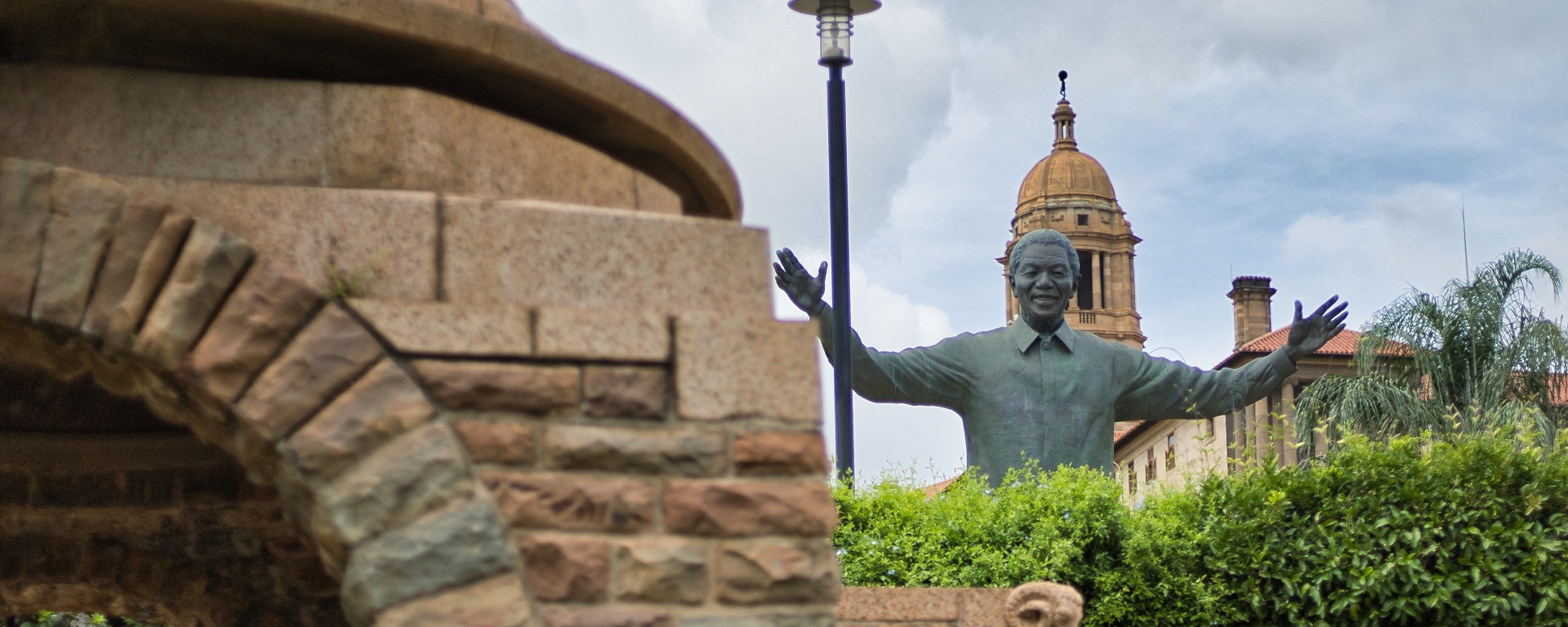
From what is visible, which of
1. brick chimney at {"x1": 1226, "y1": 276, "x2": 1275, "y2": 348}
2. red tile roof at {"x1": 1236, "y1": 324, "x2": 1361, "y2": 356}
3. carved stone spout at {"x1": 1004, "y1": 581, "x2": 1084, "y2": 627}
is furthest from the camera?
brick chimney at {"x1": 1226, "y1": 276, "x2": 1275, "y2": 348}

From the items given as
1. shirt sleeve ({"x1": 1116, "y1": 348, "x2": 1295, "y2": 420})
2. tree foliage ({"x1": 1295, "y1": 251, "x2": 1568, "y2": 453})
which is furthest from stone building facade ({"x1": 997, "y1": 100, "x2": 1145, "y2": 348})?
shirt sleeve ({"x1": 1116, "y1": 348, "x2": 1295, "y2": 420})

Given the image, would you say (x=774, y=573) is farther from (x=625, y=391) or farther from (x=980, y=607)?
(x=980, y=607)

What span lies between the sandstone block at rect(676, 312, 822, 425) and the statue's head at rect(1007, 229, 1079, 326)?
218 inches

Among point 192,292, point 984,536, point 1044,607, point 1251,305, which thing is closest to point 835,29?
point 984,536

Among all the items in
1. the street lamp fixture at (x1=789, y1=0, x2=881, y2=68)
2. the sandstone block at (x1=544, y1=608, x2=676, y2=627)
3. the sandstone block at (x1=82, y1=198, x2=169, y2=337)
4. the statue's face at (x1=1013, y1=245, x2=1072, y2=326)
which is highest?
the street lamp fixture at (x1=789, y1=0, x2=881, y2=68)

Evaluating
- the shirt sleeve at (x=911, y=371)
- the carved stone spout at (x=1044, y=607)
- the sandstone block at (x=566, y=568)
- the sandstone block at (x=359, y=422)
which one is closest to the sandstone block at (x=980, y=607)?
the carved stone spout at (x=1044, y=607)

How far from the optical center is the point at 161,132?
3.76m

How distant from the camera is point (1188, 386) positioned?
376 inches

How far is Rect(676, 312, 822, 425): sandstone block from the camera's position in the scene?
12.4 feet

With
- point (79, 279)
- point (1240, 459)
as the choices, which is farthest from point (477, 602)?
point (1240, 459)

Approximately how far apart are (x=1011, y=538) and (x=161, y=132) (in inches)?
194

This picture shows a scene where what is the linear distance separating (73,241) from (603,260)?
1.04 metres

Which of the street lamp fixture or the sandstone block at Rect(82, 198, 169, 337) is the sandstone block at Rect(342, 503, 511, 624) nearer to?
the sandstone block at Rect(82, 198, 169, 337)

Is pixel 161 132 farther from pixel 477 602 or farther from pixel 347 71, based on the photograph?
pixel 477 602
